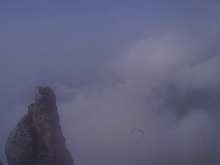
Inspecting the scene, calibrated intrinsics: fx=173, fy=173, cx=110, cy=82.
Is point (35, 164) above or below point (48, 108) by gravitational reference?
below

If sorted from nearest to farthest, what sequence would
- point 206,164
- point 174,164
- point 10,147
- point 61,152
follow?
1. point 10,147
2. point 61,152
3. point 206,164
4. point 174,164

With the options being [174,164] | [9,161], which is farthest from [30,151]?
[174,164]

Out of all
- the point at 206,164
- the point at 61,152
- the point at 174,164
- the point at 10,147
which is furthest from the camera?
the point at 174,164

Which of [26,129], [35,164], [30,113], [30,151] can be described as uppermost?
[30,113]

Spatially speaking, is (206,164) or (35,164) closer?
(35,164)

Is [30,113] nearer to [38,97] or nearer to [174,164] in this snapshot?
[38,97]

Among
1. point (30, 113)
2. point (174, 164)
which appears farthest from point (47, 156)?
point (174, 164)
